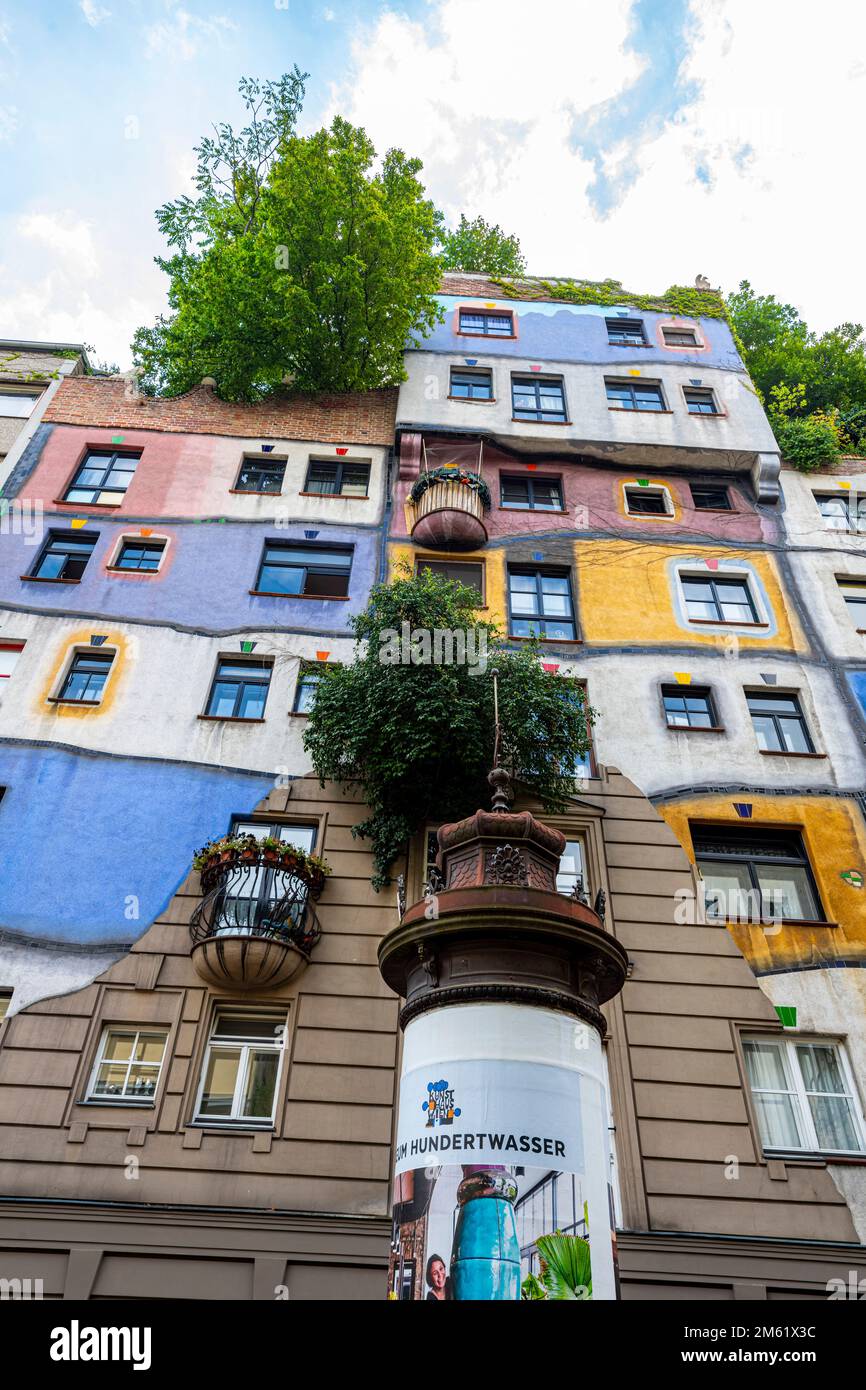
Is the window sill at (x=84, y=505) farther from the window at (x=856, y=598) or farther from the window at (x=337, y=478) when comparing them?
the window at (x=856, y=598)

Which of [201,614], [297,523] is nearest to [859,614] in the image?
[297,523]

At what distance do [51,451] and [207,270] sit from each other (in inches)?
262

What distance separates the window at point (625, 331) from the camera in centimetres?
2639

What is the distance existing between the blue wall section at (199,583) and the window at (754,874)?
821 centimetres

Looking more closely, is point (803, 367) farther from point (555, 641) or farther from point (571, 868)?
point (571, 868)

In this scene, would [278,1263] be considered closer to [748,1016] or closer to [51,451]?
[748,1016]

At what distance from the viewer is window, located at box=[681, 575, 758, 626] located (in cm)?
1995

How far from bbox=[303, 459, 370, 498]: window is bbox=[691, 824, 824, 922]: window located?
11.3 m

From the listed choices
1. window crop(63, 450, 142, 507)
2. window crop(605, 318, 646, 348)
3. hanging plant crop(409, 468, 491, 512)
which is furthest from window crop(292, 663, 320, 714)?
window crop(605, 318, 646, 348)

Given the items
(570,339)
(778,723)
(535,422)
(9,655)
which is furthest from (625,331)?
(9,655)

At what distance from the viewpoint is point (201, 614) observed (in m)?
19.2

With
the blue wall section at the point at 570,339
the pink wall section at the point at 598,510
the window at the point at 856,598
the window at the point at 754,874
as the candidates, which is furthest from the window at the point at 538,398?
the window at the point at 754,874

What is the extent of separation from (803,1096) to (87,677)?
14316mm

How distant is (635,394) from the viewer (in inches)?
971
